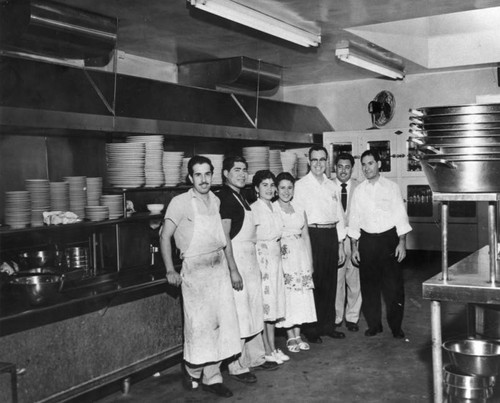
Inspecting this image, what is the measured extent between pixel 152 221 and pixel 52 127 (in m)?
1.28

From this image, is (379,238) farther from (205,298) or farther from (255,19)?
(255,19)

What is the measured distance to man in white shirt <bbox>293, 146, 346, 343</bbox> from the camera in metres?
5.48

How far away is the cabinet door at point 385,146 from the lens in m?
8.43

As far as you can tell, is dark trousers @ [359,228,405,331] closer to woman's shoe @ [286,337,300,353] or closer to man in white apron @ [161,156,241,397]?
woman's shoe @ [286,337,300,353]

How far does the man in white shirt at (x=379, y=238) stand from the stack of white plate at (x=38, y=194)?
9.25ft

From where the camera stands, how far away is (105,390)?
423 cm

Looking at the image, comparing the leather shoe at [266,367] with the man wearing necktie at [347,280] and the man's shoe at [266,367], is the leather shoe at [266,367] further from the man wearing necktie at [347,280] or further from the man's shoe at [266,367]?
the man wearing necktie at [347,280]

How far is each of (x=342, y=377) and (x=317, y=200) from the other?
160 cm

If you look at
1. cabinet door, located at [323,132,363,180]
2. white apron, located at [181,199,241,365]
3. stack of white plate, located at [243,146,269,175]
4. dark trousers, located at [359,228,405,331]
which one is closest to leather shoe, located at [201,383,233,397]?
white apron, located at [181,199,241,365]

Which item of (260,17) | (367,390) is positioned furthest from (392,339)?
(260,17)

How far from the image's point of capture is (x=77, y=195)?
4.46m

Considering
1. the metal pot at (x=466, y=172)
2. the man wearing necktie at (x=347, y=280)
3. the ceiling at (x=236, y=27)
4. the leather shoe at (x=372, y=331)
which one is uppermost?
the ceiling at (x=236, y=27)

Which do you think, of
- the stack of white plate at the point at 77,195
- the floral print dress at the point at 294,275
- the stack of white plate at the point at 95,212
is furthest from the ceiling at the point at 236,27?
the floral print dress at the point at 294,275

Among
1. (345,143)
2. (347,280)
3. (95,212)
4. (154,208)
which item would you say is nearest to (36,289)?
(95,212)
